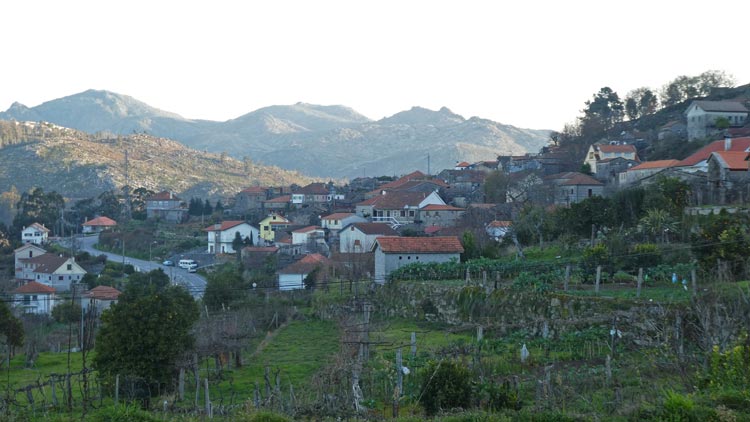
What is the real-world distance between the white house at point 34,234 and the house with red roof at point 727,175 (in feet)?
151

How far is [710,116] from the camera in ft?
162

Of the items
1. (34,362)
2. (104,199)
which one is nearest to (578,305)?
(34,362)

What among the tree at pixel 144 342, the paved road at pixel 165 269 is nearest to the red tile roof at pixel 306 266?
the paved road at pixel 165 269

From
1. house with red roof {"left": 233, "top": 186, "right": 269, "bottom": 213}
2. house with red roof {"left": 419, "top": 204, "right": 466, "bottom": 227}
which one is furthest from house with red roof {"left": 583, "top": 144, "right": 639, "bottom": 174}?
house with red roof {"left": 233, "top": 186, "right": 269, "bottom": 213}

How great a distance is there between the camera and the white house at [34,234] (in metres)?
57.2

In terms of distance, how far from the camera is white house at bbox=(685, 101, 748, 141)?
4928 centimetres

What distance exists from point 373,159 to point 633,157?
147979 mm

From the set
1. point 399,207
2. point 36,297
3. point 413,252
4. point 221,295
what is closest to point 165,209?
point 399,207

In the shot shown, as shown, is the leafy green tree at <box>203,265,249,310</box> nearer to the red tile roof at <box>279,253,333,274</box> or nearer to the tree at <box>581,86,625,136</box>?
the red tile roof at <box>279,253,333,274</box>

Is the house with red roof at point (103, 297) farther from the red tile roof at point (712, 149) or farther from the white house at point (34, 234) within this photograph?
the red tile roof at point (712, 149)

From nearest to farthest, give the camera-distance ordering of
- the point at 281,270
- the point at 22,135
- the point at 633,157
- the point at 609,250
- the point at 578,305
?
the point at 578,305, the point at 609,250, the point at 281,270, the point at 633,157, the point at 22,135

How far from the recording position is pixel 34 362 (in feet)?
76.2

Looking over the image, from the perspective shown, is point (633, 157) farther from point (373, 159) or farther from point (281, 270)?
point (373, 159)

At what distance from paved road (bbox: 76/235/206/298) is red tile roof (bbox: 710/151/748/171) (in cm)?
2268
